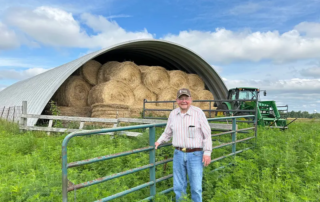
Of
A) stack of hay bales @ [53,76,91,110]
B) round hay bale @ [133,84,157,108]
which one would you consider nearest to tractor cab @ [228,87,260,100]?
round hay bale @ [133,84,157,108]

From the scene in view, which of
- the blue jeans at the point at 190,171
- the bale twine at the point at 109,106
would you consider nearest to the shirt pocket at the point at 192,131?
the blue jeans at the point at 190,171

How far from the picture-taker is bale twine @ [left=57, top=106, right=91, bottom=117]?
42.2 ft

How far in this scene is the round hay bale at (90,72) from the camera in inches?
551

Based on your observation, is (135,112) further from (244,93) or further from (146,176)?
(146,176)

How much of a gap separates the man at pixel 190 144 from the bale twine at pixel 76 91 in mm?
10591

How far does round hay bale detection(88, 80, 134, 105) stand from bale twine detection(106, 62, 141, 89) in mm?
440

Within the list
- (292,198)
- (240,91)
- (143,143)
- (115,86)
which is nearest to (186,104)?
(292,198)

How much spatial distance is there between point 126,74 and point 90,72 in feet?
6.82

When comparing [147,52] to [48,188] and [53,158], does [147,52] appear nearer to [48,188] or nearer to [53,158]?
[53,158]

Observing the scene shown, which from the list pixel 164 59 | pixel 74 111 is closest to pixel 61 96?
pixel 74 111

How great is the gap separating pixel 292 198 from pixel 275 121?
9647mm

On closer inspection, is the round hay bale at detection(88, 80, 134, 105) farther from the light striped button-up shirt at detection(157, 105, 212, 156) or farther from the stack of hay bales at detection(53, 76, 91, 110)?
the light striped button-up shirt at detection(157, 105, 212, 156)

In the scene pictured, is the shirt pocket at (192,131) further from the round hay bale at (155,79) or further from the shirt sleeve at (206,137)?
the round hay bale at (155,79)

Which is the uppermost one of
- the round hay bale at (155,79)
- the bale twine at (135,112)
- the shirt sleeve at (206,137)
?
the round hay bale at (155,79)
